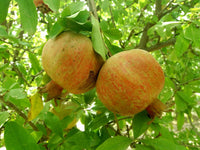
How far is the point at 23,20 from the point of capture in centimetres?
54

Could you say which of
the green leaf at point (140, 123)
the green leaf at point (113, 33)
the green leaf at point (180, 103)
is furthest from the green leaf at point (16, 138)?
the green leaf at point (180, 103)

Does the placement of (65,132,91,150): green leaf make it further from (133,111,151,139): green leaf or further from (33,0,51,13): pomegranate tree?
(33,0,51,13): pomegranate tree

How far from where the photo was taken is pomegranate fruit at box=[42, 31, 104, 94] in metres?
0.66

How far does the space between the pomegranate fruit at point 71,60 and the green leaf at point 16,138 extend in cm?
21

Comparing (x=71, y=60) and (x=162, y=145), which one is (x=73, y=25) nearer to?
(x=71, y=60)

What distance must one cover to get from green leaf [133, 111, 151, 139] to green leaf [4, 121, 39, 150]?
42 cm

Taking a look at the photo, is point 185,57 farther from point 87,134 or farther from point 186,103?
point 87,134

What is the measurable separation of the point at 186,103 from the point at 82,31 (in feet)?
2.83

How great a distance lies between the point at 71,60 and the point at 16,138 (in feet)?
0.96

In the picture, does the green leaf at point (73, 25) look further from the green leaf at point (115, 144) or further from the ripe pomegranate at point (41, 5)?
the ripe pomegranate at point (41, 5)

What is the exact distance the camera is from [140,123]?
0.81 meters

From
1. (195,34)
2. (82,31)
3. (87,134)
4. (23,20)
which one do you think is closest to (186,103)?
(195,34)

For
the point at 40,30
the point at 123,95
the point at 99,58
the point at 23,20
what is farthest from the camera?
the point at 40,30

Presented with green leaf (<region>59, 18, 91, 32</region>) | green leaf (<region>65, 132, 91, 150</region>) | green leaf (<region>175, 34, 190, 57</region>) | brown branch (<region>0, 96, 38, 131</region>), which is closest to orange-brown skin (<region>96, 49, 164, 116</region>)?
green leaf (<region>59, 18, 91, 32</region>)
